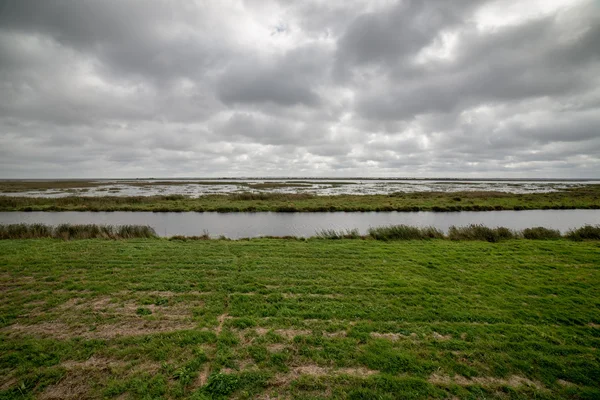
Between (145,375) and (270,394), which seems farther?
(145,375)

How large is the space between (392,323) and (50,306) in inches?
435

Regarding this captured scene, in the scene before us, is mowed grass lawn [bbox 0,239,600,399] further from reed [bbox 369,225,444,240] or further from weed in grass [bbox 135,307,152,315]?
reed [bbox 369,225,444,240]

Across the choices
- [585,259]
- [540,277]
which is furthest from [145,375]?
[585,259]

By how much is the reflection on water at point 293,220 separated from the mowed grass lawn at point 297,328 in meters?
12.8

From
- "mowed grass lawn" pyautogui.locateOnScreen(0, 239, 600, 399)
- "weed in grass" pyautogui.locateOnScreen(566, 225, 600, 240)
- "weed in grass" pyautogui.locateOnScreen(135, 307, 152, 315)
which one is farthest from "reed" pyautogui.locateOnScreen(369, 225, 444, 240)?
"weed in grass" pyautogui.locateOnScreen(135, 307, 152, 315)

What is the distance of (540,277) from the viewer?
10375 millimetres

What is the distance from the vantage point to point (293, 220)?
30.3m

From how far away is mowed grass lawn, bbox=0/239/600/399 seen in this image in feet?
16.2

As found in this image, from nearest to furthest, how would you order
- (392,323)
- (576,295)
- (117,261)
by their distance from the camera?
(392,323)
(576,295)
(117,261)

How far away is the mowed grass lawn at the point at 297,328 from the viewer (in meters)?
4.94

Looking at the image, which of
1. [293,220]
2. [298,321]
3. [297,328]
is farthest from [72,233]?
[297,328]

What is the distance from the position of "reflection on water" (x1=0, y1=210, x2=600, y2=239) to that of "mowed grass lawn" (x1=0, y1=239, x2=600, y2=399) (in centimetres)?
1282

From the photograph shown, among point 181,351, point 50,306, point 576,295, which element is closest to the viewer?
point 181,351

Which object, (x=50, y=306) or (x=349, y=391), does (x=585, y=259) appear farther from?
(x=50, y=306)
